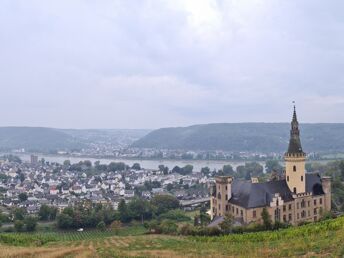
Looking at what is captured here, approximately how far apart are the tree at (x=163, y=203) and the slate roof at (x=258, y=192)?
80.1ft

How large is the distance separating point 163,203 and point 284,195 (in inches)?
1176

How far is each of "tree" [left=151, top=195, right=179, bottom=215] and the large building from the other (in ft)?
73.2

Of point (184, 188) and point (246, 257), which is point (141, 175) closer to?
point (184, 188)

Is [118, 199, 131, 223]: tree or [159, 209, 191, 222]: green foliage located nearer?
[118, 199, 131, 223]: tree

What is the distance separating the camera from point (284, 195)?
45.0 metres

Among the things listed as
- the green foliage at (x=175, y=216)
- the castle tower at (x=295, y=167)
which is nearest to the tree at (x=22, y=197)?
the green foliage at (x=175, y=216)

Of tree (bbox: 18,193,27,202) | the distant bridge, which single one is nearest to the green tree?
the distant bridge

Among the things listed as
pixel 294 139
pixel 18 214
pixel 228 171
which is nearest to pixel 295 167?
pixel 294 139

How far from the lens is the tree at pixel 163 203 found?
2732 inches

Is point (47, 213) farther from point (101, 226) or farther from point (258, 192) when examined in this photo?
point (258, 192)

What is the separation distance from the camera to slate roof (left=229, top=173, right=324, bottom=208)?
4303 centimetres

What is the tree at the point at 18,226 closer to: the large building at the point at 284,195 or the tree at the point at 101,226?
the tree at the point at 101,226

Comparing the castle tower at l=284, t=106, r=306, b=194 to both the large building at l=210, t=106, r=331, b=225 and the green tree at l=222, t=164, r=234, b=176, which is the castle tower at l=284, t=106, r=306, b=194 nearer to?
the large building at l=210, t=106, r=331, b=225

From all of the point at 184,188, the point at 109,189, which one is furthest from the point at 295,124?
the point at 109,189
